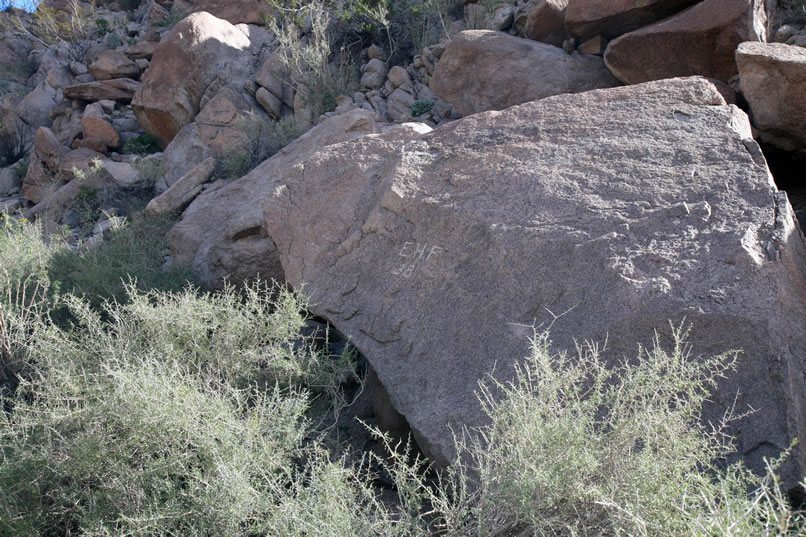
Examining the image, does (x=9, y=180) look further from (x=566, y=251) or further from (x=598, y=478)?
(x=598, y=478)

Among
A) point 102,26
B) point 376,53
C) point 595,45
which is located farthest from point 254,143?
point 102,26

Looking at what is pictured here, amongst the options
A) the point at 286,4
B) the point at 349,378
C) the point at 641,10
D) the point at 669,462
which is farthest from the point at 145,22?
the point at 669,462

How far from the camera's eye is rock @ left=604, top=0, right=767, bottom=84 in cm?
506

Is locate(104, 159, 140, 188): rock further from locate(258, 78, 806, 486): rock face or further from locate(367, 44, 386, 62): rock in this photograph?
locate(258, 78, 806, 486): rock face

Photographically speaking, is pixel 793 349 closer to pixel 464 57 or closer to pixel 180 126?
pixel 464 57

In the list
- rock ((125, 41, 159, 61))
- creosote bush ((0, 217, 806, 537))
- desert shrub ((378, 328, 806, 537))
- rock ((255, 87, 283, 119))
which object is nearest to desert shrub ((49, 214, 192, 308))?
creosote bush ((0, 217, 806, 537))

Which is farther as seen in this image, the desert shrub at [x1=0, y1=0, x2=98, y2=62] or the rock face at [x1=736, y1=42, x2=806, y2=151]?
the desert shrub at [x1=0, y1=0, x2=98, y2=62]

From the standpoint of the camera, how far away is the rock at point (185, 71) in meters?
9.95

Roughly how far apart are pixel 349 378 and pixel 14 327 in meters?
2.19

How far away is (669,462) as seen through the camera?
212 centimetres

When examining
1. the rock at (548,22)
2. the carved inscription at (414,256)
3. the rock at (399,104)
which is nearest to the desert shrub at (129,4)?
the rock at (399,104)

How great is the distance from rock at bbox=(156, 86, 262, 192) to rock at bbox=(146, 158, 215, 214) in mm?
1501

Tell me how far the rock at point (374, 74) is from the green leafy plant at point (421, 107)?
4.80 ft

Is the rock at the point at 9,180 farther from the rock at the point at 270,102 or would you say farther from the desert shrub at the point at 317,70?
the desert shrub at the point at 317,70
